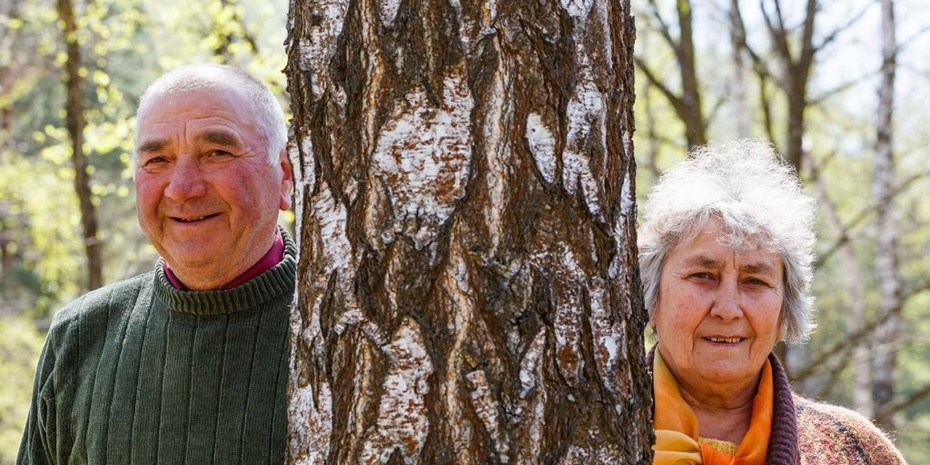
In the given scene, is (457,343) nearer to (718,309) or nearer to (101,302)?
(718,309)

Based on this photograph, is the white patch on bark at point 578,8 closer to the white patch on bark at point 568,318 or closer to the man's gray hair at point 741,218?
the white patch on bark at point 568,318

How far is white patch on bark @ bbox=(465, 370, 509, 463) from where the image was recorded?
1.42 m

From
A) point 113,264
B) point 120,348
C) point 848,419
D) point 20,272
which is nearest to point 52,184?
point 113,264

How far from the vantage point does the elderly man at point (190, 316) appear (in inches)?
96.0

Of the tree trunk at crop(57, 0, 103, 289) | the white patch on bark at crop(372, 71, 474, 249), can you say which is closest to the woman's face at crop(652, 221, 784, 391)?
the white patch on bark at crop(372, 71, 474, 249)

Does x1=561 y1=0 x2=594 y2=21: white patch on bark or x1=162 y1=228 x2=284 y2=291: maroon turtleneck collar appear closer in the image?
x1=561 y1=0 x2=594 y2=21: white patch on bark

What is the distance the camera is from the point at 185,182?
2465 mm

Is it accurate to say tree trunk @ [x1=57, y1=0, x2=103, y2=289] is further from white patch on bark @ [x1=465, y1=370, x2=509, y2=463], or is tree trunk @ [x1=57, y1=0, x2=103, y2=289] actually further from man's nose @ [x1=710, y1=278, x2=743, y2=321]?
white patch on bark @ [x1=465, y1=370, x2=509, y2=463]

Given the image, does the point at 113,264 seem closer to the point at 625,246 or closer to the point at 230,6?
the point at 230,6

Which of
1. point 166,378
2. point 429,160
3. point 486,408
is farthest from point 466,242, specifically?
point 166,378

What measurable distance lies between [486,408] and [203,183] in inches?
51.6

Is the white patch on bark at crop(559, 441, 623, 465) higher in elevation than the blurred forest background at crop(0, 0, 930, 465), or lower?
lower

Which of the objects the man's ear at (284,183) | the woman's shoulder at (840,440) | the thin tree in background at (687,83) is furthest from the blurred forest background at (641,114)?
the man's ear at (284,183)

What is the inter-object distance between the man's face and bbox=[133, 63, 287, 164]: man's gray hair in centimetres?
2
